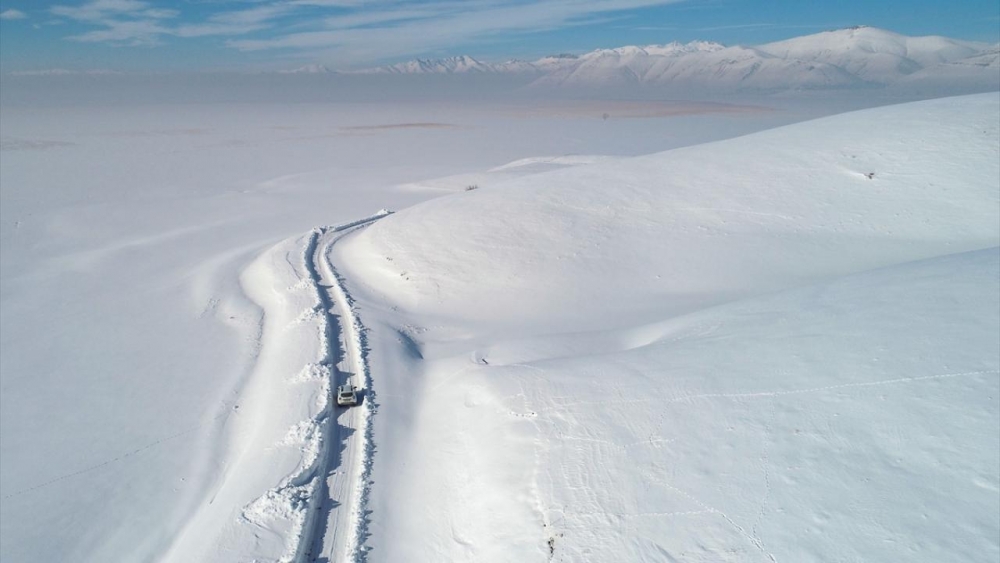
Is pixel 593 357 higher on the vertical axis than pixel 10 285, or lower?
higher

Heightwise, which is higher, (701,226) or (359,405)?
(701,226)

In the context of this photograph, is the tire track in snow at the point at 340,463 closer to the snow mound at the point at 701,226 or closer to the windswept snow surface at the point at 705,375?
the windswept snow surface at the point at 705,375

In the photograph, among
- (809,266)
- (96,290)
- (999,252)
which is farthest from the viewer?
(96,290)

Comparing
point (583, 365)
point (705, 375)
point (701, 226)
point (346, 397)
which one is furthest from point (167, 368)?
point (701, 226)

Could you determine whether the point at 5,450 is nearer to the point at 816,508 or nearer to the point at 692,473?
the point at 692,473

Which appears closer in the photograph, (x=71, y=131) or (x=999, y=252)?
(x=999, y=252)

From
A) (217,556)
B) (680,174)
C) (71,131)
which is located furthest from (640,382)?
(71,131)

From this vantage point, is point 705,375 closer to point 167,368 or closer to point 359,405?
point 359,405
